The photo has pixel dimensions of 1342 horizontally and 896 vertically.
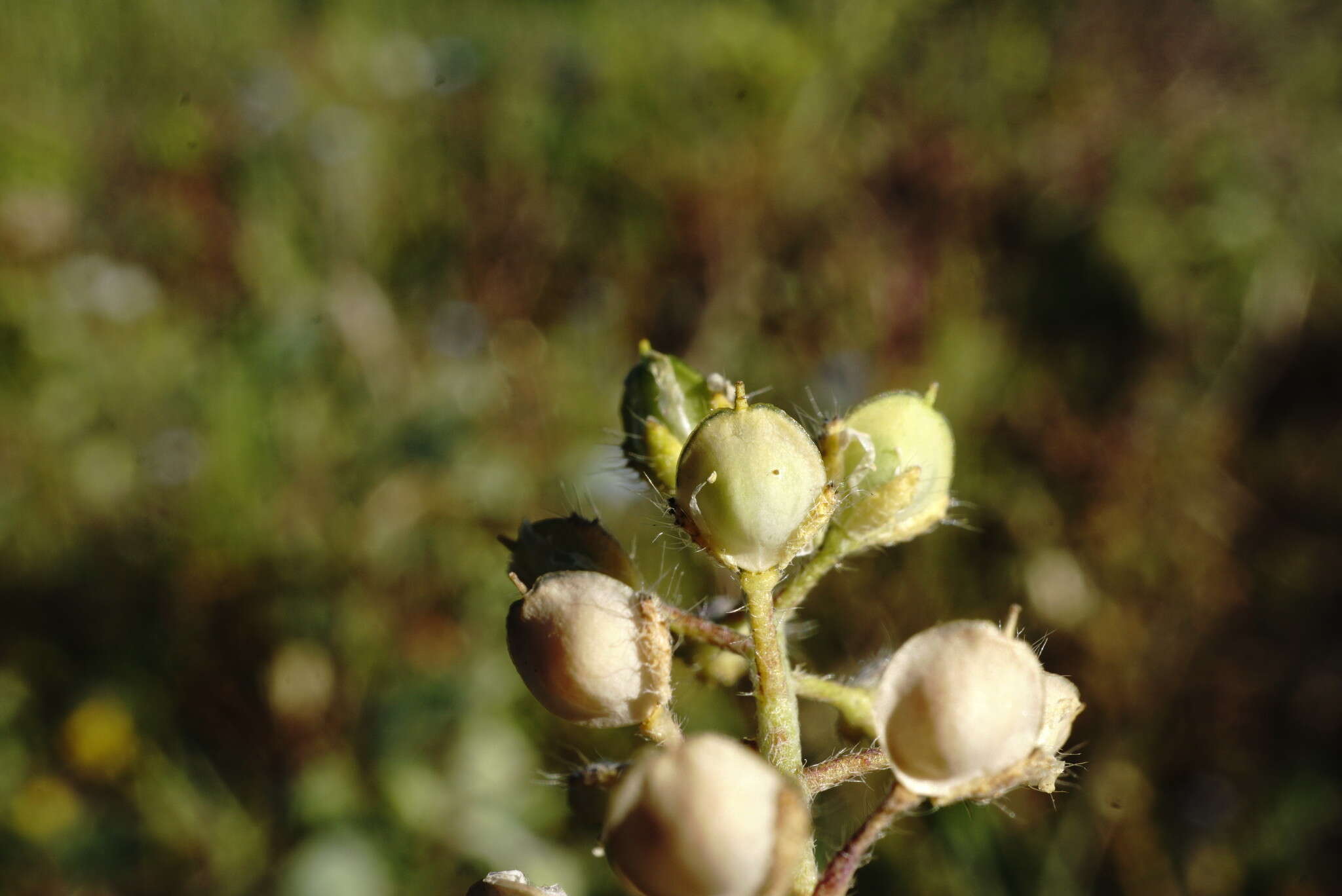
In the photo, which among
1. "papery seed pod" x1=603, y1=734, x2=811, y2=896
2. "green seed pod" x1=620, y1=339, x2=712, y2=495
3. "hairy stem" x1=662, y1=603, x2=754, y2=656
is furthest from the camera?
"green seed pod" x1=620, y1=339, x2=712, y2=495

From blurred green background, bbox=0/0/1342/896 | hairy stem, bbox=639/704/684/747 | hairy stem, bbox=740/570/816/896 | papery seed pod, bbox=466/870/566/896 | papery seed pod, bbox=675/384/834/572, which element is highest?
papery seed pod, bbox=675/384/834/572

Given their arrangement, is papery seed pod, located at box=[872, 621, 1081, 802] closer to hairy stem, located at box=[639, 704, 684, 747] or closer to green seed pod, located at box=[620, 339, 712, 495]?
hairy stem, located at box=[639, 704, 684, 747]

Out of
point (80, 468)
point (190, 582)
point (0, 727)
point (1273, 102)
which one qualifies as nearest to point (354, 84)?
point (80, 468)

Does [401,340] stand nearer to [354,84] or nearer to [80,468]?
[80,468]

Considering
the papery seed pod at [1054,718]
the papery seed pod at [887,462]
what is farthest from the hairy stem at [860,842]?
the papery seed pod at [887,462]

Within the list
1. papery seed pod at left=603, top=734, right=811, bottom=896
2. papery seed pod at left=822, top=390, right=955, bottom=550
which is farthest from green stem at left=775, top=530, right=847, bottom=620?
papery seed pod at left=603, top=734, right=811, bottom=896

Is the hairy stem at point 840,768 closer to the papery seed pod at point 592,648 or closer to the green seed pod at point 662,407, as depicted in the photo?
the papery seed pod at point 592,648

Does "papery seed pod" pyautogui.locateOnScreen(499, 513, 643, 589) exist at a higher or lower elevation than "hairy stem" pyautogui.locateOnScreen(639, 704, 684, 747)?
higher

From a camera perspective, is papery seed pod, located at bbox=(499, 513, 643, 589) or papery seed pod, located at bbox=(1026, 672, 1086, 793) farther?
papery seed pod, located at bbox=(499, 513, 643, 589)
